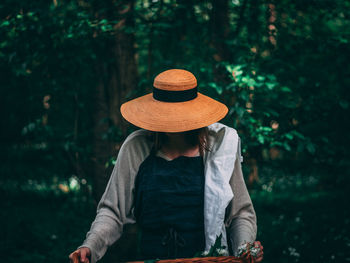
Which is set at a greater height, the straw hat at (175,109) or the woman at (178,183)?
the straw hat at (175,109)

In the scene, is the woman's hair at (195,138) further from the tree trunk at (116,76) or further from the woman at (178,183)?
the tree trunk at (116,76)

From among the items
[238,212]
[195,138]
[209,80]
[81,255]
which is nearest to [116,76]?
[209,80]

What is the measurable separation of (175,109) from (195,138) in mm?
272

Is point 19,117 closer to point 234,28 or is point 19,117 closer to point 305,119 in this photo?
point 234,28

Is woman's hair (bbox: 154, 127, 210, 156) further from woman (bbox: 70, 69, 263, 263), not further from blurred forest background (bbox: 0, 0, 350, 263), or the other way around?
blurred forest background (bbox: 0, 0, 350, 263)

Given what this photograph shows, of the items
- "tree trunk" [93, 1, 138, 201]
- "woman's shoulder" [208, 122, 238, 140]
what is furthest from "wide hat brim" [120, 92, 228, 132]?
"tree trunk" [93, 1, 138, 201]

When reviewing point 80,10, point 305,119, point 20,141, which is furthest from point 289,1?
point 20,141

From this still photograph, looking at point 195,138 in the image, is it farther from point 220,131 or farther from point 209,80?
point 209,80

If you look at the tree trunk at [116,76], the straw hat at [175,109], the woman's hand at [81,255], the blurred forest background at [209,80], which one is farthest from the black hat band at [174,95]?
the tree trunk at [116,76]

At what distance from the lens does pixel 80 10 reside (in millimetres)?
3209

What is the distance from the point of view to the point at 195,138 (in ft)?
7.38

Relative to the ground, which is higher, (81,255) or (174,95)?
(174,95)

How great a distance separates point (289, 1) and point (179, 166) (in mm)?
2028

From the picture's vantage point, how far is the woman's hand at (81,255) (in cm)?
177
